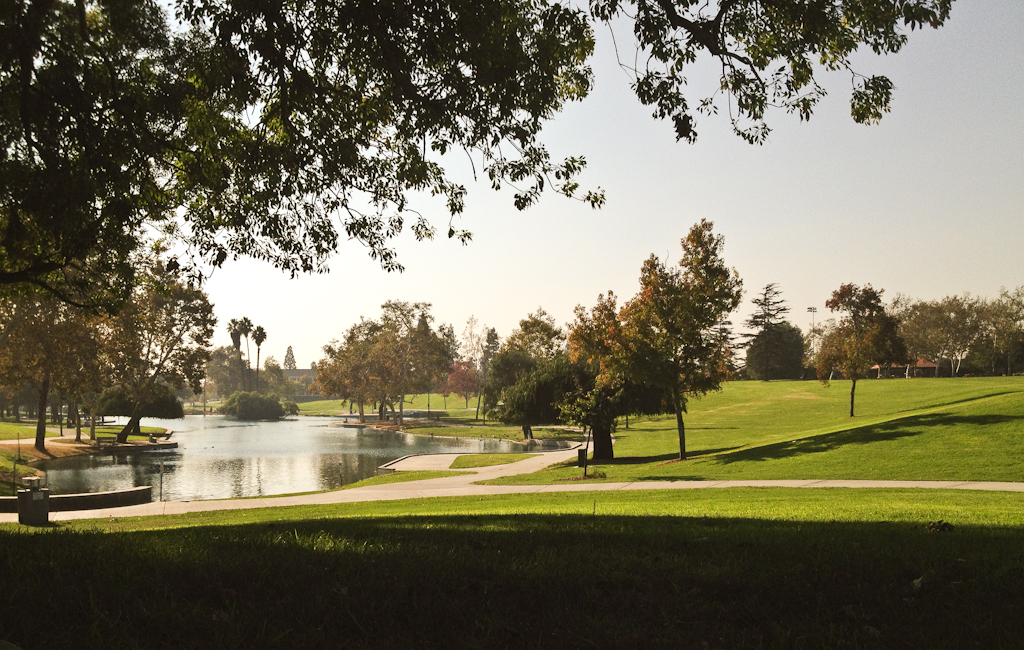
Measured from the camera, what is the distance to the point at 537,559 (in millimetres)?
5770

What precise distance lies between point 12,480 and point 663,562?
1305 inches

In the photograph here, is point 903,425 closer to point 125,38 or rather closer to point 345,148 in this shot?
point 345,148

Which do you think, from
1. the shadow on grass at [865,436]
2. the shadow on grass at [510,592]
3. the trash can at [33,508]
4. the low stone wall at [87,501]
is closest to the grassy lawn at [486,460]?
Result: the shadow on grass at [865,436]

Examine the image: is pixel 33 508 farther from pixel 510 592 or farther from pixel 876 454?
pixel 876 454

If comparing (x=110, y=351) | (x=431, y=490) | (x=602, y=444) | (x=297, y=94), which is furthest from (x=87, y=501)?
(x=110, y=351)

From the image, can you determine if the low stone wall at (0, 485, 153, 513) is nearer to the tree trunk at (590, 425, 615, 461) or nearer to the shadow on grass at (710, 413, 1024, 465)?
A: the tree trunk at (590, 425, 615, 461)

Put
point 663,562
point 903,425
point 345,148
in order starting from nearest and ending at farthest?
point 663,562 → point 345,148 → point 903,425

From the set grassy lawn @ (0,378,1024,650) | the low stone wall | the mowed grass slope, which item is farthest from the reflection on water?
grassy lawn @ (0,378,1024,650)

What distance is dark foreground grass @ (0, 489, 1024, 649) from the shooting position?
4.39 meters

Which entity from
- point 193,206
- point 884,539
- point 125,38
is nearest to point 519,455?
point 193,206

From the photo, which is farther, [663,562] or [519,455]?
[519,455]

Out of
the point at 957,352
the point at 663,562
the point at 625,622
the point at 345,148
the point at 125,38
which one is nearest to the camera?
the point at 625,622

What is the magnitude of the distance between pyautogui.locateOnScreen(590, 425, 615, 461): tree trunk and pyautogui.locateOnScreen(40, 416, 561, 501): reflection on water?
36.4 ft

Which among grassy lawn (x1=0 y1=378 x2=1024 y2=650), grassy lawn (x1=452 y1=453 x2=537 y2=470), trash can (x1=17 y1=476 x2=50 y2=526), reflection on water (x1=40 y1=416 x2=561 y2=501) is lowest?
reflection on water (x1=40 y1=416 x2=561 y2=501)
